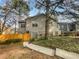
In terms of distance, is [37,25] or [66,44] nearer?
[66,44]

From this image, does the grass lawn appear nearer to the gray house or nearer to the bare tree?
the bare tree

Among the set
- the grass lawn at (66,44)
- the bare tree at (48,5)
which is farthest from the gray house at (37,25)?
the grass lawn at (66,44)

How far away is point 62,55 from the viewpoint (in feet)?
37.1

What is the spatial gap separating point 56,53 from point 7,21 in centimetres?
2696

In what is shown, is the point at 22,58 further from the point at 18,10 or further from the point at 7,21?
the point at 7,21

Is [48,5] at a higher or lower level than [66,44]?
higher

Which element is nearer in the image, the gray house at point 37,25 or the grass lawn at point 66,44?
the grass lawn at point 66,44

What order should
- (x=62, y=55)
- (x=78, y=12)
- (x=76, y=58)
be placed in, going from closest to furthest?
1. (x=76, y=58)
2. (x=62, y=55)
3. (x=78, y=12)

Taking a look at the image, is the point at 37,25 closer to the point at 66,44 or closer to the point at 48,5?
the point at 48,5

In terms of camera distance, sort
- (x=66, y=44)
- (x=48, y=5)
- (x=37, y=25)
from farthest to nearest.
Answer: (x=37, y=25), (x=48, y=5), (x=66, y=44)

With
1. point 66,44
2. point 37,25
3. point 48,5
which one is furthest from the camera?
point 37,25

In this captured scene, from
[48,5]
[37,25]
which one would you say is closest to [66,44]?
[48,5]

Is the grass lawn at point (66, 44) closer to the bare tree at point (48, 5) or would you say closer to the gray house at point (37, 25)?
the bare tree at point (48, 5)

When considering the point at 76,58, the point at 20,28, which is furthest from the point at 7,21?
the point at 76,58
